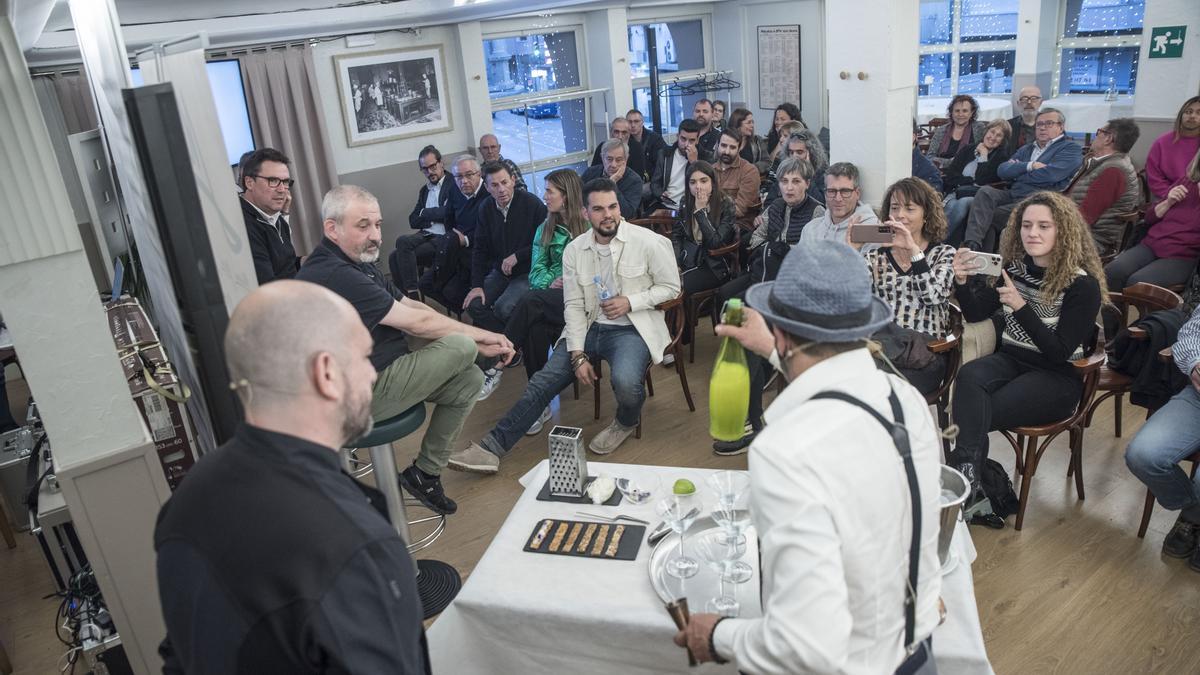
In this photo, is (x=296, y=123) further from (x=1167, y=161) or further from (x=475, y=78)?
(x=1167, y=161)

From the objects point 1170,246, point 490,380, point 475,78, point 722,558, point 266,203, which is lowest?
point 490,380

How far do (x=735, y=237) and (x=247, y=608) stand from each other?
4092 mm

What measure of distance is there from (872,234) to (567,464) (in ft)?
5.81

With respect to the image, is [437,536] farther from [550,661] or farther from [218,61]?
[218,61]

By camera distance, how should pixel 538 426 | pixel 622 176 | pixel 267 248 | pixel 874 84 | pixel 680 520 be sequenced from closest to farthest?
pixel 680 520
pixel 267 248
pixel 874 84
pixel 538 426
pixel 622 176

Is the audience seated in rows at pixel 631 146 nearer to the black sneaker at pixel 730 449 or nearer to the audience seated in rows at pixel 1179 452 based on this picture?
the black sneaker at pixel 730 449

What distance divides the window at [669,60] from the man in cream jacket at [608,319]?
5.84m

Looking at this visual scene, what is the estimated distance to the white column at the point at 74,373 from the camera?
2.18 m

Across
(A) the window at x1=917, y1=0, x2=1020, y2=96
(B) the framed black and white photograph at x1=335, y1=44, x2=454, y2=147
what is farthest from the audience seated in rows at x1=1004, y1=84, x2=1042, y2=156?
(B) the framed black and white photograph at x1=335, y1=44, x2=454, y2=147

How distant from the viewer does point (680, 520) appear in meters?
2.03

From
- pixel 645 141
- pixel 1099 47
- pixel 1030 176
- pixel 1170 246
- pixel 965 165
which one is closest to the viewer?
pixel 1170 246

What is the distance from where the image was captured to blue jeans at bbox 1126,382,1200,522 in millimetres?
2863

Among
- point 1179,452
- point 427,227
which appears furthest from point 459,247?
point 1179,452

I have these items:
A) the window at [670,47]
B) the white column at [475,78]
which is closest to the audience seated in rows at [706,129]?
the window at [670,47]
